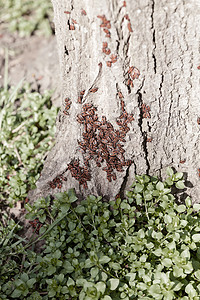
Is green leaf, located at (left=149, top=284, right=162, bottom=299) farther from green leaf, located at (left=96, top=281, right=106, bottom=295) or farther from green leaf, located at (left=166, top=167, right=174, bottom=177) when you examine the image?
green leaf, located at (left=166, top=167, right=174, bottom=177)

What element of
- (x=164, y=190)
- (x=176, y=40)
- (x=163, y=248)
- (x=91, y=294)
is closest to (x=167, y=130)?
(x=164, y=190)

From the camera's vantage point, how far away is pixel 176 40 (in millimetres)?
2537

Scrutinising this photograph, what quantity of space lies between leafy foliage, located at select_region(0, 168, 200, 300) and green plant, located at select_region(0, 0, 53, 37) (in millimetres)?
4058

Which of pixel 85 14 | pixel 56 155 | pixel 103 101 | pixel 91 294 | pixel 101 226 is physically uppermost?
pixel 85 14

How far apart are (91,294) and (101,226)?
67 cm

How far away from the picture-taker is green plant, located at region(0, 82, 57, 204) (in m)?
3.83

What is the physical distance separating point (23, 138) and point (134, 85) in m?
2.14

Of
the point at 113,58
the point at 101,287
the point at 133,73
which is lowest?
the point at 101,287

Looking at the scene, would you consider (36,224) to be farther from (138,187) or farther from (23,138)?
(23,138)

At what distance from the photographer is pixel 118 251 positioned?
2.85 metres

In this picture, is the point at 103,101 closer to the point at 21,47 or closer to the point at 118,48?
the point at 118,48

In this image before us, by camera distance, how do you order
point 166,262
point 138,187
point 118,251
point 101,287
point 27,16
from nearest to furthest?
point 101,287
point 166,262
point 118,251
point 138,187
point 27,16

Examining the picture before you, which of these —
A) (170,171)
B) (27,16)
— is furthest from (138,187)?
(27,16)

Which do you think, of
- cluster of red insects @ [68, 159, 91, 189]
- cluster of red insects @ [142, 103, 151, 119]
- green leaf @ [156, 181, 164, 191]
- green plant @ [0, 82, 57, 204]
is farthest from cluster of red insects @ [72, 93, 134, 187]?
green plant @ [0, 82, 57, 204]
